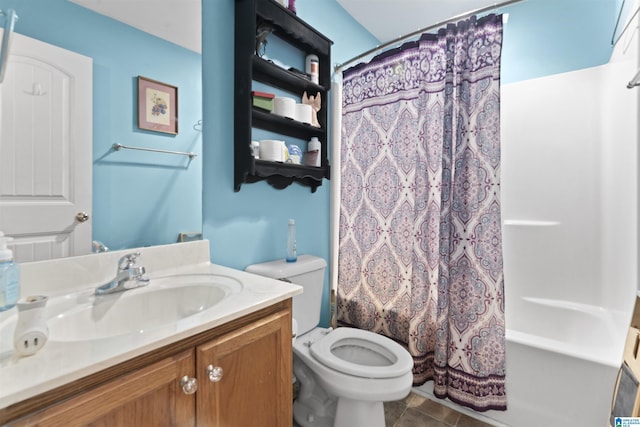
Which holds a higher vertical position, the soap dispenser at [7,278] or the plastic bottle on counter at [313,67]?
the plastic bottle on counter at [313,67]

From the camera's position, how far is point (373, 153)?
1.88 meters

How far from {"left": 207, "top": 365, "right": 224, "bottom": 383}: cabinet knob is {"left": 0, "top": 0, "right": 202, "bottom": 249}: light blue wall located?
0.58 m

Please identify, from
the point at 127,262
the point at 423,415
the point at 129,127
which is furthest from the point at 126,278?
the point at 423,415

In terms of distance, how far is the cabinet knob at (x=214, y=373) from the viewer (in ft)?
2.49

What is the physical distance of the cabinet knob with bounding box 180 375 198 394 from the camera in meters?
0.71

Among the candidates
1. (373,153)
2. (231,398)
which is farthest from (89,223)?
(373,153)

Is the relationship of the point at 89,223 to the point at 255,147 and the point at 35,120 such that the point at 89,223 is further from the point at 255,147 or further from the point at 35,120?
the point at 255,147

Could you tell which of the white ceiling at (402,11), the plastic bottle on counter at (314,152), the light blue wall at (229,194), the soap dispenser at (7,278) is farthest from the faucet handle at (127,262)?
the white ceiling at (402,11)

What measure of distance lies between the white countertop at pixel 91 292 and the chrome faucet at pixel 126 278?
5cm

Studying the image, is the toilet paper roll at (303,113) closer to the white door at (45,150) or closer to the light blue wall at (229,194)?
the light blue wall at (229,194)

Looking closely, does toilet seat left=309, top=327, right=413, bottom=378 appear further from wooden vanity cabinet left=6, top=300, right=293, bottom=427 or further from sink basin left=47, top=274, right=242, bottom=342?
sink basin left=47, top=274, right=242, bottom=342

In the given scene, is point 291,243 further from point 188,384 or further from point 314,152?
point 188,384

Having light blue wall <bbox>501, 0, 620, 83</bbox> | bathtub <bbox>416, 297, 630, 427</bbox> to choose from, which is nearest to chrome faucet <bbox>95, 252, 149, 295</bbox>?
bathtub <bbox>416, 297, 630, 427</bbox>

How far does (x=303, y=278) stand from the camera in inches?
61.3
